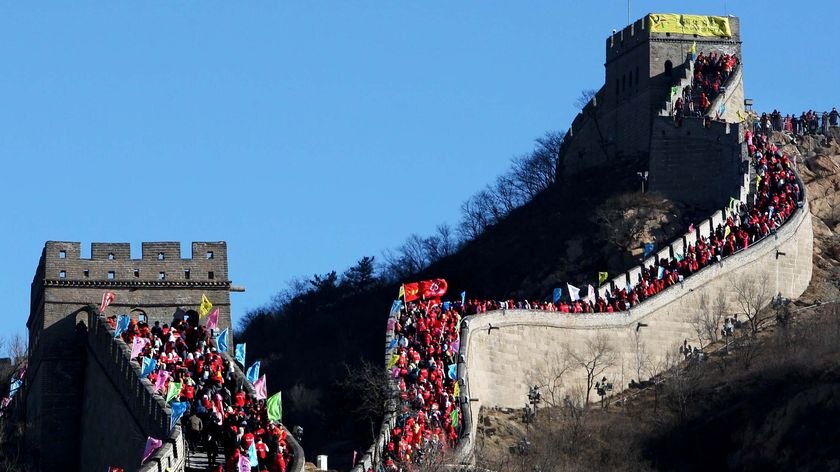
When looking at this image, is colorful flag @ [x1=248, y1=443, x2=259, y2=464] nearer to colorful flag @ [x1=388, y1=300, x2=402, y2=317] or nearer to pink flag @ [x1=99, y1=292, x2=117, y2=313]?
colorful flag @ [x1=388, y1=300, x2=402, y2=317]

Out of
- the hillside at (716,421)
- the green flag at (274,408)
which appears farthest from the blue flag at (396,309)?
the green flag at (274,408)

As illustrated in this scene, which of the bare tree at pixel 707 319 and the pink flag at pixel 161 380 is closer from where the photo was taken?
the pink flag at pixel 161 380

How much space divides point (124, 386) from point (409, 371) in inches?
276

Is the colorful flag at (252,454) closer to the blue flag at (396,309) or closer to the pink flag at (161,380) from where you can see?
the pink flag at (161,380)

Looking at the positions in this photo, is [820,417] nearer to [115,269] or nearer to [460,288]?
[115,269]

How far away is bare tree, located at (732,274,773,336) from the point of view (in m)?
83.6

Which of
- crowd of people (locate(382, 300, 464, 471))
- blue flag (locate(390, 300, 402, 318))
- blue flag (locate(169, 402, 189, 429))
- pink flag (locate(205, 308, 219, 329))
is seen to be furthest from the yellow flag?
blue flag (locate(169, 402, 189, 429))

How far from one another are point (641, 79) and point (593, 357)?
2795cm

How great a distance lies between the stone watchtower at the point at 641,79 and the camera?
4065 inches

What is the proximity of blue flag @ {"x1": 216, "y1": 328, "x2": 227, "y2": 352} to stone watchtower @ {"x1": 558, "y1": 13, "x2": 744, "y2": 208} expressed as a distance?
107 feet

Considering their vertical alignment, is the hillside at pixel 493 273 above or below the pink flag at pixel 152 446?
above

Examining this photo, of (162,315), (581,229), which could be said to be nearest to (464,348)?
(162,315)

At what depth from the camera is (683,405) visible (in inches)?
3000

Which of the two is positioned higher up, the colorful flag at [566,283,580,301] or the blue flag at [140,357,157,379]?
the colorful flag at [566,283,580,301]
